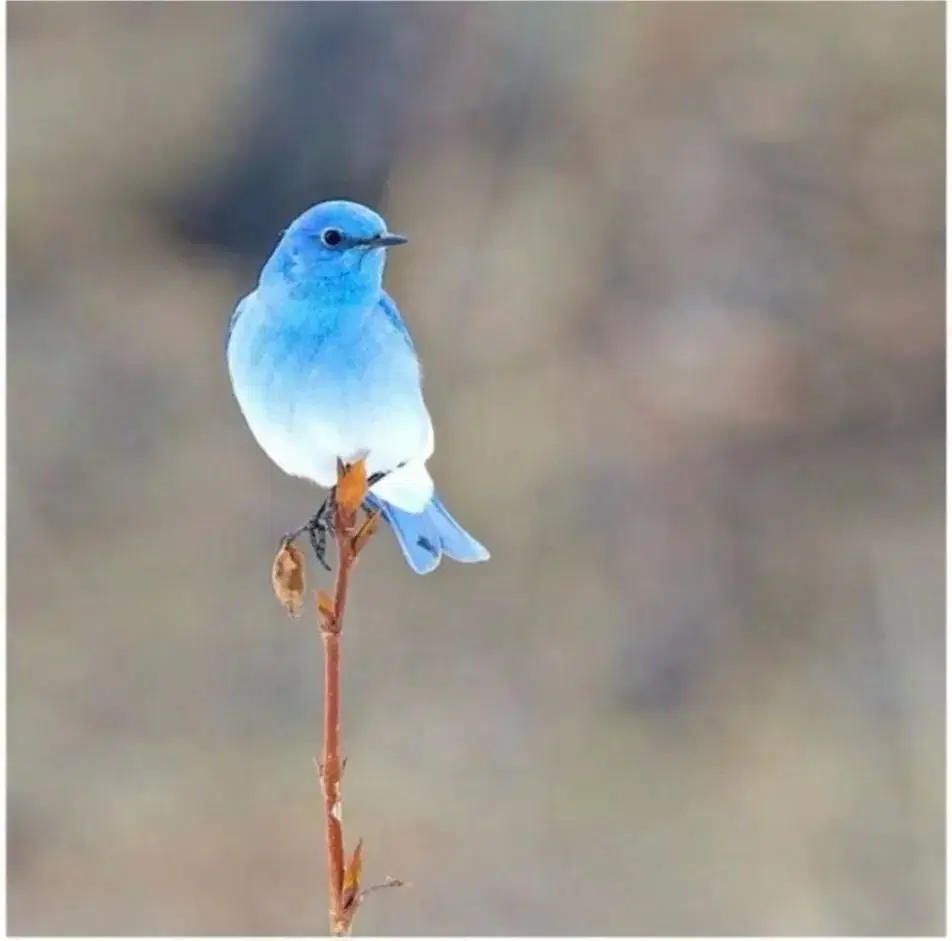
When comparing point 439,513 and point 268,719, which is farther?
point 268,719

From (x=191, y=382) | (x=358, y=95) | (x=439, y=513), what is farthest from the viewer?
(x=191, y=382)

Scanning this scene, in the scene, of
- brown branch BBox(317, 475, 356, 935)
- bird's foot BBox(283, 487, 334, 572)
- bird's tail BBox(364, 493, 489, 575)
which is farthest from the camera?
bird's tail BBox(364, 493, 489, 575)

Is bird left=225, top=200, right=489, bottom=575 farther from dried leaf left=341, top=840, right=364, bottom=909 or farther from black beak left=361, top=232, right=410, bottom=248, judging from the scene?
dried leaf left=341, top=840, right=364, bottom=909

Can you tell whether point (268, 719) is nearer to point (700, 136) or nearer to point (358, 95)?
point (358, 95)

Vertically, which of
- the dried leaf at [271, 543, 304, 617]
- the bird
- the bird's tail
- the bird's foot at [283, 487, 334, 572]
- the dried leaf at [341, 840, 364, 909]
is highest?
the bird

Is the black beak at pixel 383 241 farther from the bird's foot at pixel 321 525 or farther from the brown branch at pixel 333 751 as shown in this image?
the brown branch at pixel 333 751

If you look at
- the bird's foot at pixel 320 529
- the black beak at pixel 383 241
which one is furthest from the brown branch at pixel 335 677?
the black beak at pixel 383 241

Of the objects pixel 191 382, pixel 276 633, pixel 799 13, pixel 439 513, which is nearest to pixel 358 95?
pixel 191 382

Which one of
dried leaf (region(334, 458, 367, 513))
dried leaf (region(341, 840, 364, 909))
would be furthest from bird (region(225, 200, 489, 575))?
dried leaf (region(341, 840, 364, 909))
